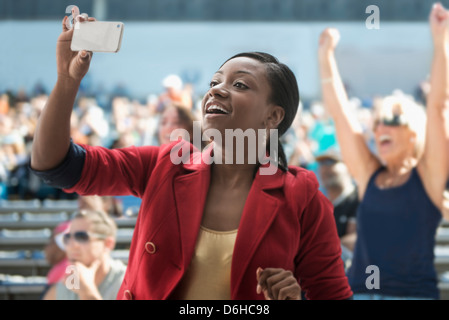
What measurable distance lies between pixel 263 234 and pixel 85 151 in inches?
15.5

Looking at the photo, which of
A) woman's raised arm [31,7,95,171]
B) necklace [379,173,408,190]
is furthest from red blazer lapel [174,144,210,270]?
necklace [379,173,408,190]

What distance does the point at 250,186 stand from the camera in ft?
4.19

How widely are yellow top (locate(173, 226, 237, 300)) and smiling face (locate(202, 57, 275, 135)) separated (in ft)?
0.75

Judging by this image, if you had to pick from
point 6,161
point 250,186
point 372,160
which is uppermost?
point 6,161

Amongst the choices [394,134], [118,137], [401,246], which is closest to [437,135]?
[394,134]

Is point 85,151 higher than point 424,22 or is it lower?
lower

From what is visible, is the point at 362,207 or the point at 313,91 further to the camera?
the point at 313,91

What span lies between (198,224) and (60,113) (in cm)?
34

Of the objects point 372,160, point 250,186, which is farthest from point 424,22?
point 250,186

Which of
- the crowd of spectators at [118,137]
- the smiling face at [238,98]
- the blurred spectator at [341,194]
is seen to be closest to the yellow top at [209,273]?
the smiling face at [238,98]

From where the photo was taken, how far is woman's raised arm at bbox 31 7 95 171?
109 centimetres

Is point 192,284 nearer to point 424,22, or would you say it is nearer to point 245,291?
point 245,291

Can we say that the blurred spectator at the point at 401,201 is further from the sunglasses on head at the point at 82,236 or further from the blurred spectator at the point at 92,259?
the sunglasses on head at the point at 82,236
